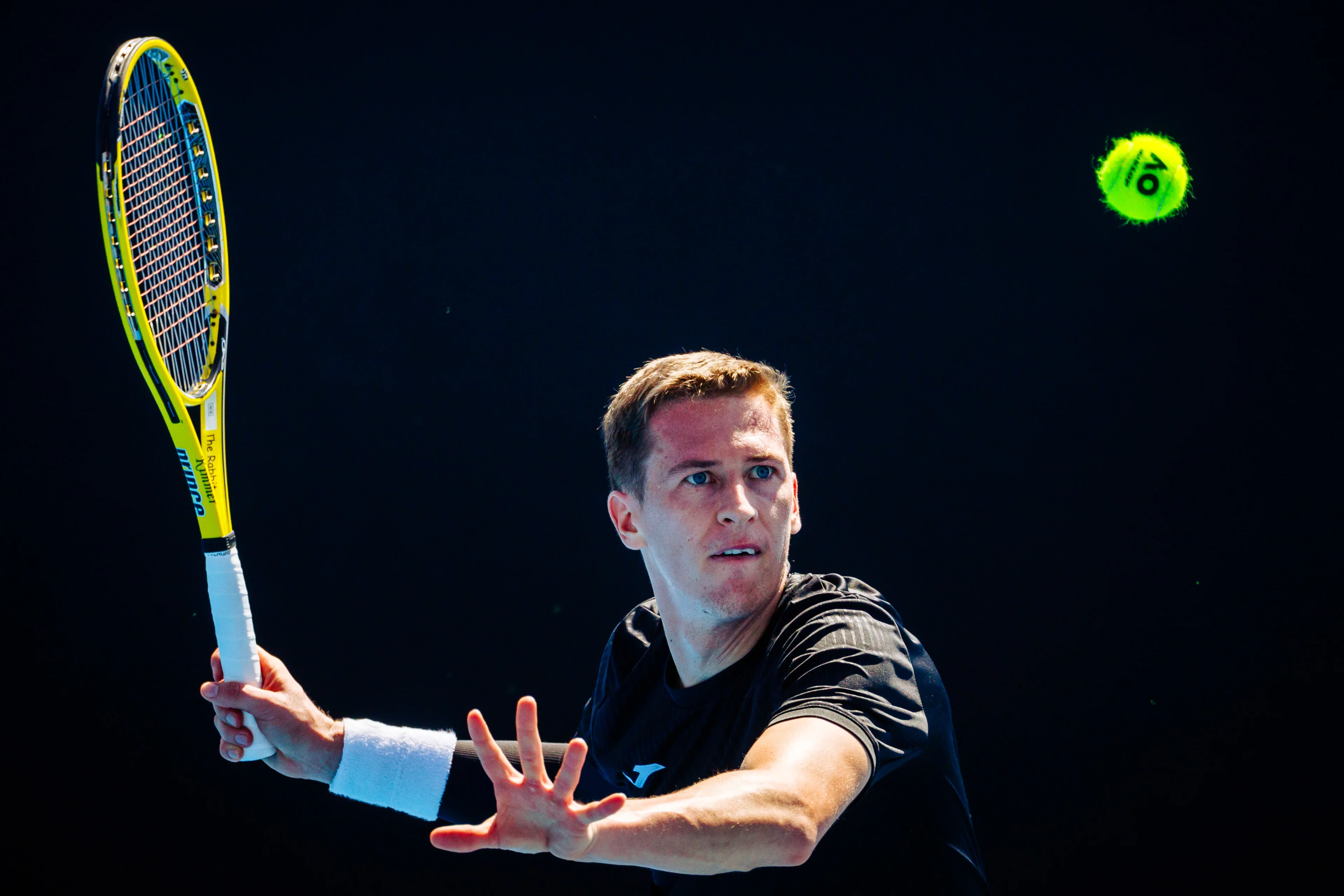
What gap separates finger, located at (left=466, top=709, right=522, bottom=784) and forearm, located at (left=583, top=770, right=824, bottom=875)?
0.11 meters

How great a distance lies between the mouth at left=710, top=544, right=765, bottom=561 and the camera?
165 centimetres

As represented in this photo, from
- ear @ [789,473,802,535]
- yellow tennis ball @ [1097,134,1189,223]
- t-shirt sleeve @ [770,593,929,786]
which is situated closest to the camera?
t-shirt sleeve @ [770,593,929,786]

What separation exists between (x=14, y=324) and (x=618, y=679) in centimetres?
201

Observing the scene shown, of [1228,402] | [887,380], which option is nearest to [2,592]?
[887,380]

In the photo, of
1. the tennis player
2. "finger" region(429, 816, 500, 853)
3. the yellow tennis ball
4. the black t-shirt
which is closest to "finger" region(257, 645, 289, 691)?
the tennis player

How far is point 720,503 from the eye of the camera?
167 centimetres

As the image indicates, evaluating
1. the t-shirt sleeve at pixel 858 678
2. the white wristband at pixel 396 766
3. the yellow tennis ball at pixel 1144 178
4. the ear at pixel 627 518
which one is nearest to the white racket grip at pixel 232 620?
the white wristband at pixel 396 766

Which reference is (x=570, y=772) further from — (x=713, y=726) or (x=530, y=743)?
(x=713, y=726)

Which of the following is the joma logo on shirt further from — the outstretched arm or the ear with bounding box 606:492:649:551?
the outstretched arm

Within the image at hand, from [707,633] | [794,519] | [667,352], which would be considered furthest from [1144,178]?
[707,633]

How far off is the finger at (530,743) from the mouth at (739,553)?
1.91 feet

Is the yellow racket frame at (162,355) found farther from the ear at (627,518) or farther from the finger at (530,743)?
the finger at (530,743)

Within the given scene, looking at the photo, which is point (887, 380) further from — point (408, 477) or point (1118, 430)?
point (408, 477)

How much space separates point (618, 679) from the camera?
6.63 ft
